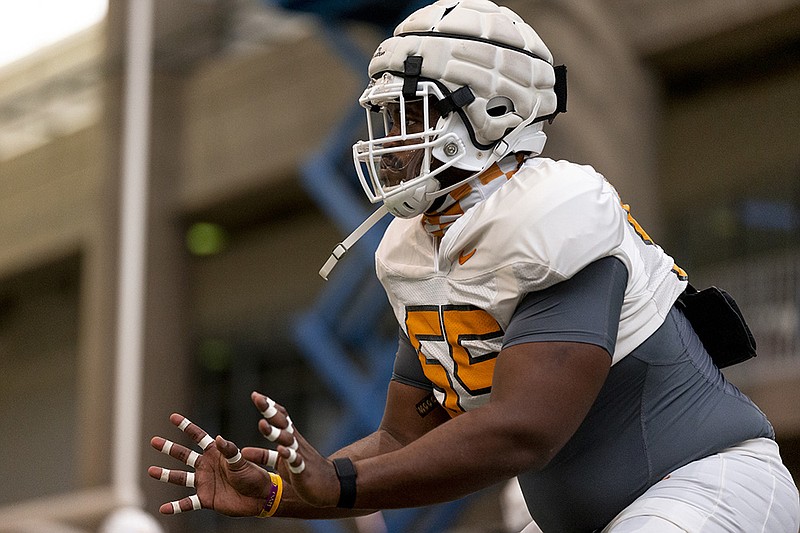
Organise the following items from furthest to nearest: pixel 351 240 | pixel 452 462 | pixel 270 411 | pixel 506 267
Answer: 1. pixel 351 240
2. pixel 506 267
3. pixel 452 462
4. pixel 270 411

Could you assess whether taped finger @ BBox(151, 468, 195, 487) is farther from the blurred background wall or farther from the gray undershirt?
the blurred background wall

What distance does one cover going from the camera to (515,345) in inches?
82.5

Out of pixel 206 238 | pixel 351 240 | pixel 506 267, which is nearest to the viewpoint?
pixel 506 267

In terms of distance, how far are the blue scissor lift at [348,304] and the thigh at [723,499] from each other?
27.8 ft

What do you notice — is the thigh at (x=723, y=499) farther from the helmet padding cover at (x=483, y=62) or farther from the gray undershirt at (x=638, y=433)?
the helmet padding cover at (x=483, y=62)

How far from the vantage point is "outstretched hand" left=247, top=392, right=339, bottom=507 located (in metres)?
1.90

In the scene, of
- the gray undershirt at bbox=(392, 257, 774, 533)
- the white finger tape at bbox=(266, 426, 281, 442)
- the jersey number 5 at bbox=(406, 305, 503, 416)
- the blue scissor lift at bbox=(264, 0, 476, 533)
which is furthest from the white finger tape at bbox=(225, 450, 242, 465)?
Answer: the blue scissor lift at bbox=(264, 0, 476, 533)

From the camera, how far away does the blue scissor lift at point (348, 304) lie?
10984 mm

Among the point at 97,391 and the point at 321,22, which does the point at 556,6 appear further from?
the point at 97,391

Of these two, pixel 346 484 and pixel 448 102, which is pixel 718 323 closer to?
pixel 448 102

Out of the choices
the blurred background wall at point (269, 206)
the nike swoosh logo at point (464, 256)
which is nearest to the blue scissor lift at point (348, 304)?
the blurred background wall at point (269, 206)

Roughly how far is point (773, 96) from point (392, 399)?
32.4ft

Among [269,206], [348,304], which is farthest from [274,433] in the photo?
[269,206]

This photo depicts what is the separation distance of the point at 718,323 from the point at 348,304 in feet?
31.0
